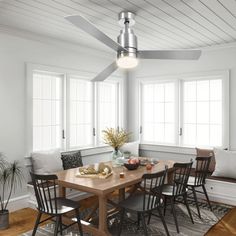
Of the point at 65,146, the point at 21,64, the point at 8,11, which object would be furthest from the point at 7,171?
the point at 8,11

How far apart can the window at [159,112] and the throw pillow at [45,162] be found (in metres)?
2.30

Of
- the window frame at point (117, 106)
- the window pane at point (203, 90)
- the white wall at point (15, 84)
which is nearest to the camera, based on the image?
the white wall at point (15, 84)

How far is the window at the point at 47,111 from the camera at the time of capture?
14.2ft

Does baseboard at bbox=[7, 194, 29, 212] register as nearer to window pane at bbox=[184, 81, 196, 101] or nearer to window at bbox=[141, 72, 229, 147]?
window at bbox=[141, 72, 229, 147]

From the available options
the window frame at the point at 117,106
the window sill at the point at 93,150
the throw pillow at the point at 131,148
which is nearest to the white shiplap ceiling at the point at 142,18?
the window frame at the point at 117,106

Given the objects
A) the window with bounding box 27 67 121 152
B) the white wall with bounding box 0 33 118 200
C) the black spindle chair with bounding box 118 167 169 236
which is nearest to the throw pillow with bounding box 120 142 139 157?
the window with bounding box 27 67 121 152

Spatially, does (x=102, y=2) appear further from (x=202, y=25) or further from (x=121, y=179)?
(x=121, y=179)

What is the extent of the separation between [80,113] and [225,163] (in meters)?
2.70

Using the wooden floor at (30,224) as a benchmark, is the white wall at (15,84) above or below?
above

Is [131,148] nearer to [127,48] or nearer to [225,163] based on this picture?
[225,163]

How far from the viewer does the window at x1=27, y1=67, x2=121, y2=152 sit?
433cm

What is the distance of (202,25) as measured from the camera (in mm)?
3641

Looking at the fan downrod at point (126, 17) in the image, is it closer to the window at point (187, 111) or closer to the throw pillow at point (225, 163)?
the window at point (187, 111)

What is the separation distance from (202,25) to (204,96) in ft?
5.70
